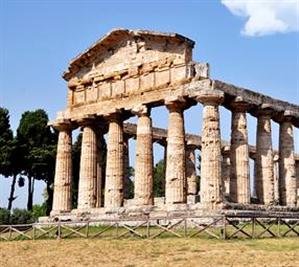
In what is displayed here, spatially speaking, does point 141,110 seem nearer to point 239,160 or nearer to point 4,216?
point 239,160

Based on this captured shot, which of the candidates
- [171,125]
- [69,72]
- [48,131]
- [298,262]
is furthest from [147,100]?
[48,131]

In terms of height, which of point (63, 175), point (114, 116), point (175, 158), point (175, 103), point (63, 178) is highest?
point (175, 103)

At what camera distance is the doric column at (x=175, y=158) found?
1542 inches

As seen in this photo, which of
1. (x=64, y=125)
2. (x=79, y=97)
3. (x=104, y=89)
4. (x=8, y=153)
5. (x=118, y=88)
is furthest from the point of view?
(x=8, y=153)

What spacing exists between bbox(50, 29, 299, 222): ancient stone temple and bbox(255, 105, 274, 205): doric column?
0.23 feet

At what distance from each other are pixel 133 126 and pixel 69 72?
24.6 ft

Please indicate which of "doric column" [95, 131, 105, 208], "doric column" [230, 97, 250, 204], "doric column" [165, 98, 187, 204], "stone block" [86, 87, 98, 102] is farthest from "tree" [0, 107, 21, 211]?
"doric column" [230, 97, 250, 204]

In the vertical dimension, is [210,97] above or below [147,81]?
below

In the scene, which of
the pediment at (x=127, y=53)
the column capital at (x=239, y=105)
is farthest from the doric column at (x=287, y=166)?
the pediment at (x=127, y=53)

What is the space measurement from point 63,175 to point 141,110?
904cm

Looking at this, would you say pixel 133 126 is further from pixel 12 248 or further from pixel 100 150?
pixel 12 248

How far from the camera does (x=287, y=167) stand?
44.5 m

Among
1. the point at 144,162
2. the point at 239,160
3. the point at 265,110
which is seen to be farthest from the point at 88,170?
the point at 265,110

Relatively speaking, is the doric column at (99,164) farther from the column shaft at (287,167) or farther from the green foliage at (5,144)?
the green foliage at (5,144)
